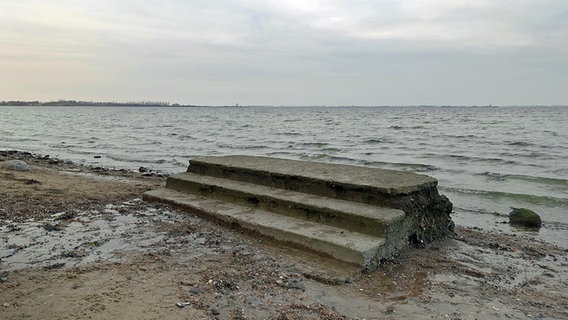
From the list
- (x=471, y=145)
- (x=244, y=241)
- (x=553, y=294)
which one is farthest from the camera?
(x=471, y=145)

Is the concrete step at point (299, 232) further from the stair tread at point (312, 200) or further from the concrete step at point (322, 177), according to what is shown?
the concrete step at point (322, 177)

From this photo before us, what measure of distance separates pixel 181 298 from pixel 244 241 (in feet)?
5.67

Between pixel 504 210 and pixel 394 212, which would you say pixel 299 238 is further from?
pixel 504 210

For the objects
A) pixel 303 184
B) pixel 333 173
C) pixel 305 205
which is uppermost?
pixel 333 173

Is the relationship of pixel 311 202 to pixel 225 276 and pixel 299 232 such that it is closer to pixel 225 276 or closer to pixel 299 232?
pixel 299 232

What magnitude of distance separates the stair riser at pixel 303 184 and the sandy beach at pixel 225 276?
2.77 ft

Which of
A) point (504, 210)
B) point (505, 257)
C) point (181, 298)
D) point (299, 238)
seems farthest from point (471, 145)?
point (181, 298)

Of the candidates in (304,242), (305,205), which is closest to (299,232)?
(304,242)

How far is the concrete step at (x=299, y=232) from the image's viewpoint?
471 cm

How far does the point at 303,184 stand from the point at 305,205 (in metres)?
0.69

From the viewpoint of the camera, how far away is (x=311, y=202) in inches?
226

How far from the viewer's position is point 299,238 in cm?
516

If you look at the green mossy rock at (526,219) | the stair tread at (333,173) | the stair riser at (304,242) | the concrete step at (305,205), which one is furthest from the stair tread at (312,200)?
the green mossy rock at (526,219)

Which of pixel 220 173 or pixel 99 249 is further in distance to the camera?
pixel 220 173
